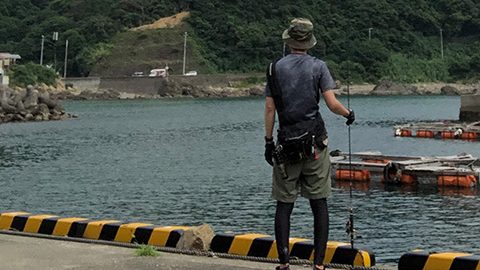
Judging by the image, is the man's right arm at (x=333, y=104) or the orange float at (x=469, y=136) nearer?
the man's right arm at (x=333, y=104)

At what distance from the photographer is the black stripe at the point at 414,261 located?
339 inches

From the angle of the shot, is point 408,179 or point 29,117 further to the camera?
point 29,117

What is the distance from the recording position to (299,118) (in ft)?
26.1

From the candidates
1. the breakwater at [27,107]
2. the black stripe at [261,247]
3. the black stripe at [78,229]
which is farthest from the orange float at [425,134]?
the black stripe at [261,247]

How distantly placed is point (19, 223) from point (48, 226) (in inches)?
21.0

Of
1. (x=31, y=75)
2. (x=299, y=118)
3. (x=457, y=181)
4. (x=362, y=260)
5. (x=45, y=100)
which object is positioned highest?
(x=31, y=75)

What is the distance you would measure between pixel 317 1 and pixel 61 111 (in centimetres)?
8842

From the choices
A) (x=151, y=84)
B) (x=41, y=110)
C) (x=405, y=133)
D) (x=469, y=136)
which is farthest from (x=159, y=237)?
(x=151, y=84)

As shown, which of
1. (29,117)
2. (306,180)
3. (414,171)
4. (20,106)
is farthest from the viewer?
(20,106)

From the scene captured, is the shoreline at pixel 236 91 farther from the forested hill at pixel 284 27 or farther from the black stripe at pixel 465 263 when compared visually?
the black stripe at pixel 465 263

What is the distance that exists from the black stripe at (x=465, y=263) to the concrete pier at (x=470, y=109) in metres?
54.9

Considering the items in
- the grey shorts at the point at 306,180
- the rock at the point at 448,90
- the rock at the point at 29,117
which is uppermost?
the rock at the point at 448,90

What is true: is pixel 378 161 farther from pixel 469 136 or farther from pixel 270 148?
pixel 270 148

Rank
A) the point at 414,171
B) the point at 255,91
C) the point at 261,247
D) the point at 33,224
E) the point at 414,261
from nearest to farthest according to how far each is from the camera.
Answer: the point at 414,261
the point at 261,247
the point at 33,224
the point at 414,171
the point at 255,91
